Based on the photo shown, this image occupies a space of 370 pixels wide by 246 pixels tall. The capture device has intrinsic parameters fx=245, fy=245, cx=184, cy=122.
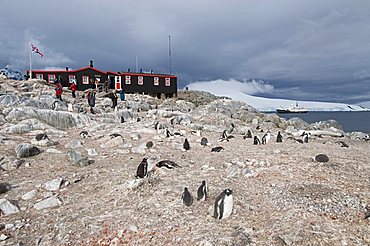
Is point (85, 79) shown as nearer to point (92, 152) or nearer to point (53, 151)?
point (53, 151)

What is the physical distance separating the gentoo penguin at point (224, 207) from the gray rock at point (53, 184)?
5.26 meters

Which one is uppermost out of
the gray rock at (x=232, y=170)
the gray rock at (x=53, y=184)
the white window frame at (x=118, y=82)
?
the white window frame at (x=118, y=82)

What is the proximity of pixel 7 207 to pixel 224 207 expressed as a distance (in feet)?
18.6

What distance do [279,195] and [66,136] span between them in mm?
13715

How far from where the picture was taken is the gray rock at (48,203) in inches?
265

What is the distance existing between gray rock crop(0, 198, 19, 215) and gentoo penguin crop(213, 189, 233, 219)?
17.3ft

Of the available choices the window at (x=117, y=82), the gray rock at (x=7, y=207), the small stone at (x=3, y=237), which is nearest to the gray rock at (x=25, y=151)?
the gray rock at (x=7, y=207)

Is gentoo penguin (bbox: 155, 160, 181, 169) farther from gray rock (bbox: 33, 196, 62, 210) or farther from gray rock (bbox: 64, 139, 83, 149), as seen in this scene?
gray rock (bbox: 64, 139, 83, 149)

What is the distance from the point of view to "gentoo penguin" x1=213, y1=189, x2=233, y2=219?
570 centimetres

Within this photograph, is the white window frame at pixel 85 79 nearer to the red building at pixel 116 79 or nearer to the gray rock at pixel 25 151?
the red building at pixel 116 79

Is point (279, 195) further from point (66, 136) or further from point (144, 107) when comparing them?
point (144, 107)

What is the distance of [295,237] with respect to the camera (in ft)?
15.6

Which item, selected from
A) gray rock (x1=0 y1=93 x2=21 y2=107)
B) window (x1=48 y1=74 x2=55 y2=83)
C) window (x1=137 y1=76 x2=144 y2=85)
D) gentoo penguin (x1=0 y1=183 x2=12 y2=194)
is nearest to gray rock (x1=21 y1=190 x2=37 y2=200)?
gentoo penguin (x1=0 y1=183 x2=12 y2=194)

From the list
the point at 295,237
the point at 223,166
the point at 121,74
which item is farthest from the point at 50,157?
the point at 121,74
